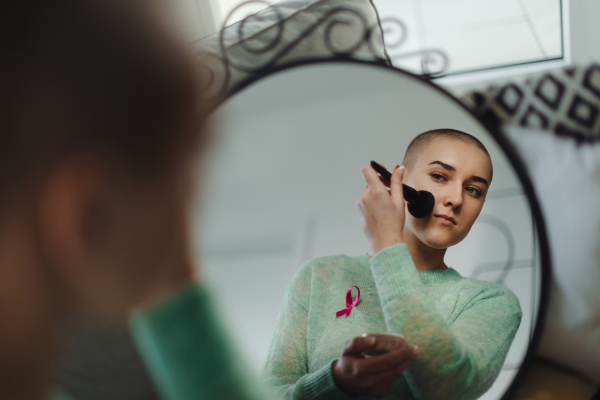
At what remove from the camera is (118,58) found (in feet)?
0.74

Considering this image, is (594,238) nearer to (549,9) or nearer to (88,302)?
(549,9)

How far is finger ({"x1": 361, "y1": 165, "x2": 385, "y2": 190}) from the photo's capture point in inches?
16.7

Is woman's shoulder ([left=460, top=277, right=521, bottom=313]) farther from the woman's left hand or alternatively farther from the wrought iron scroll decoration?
the wrought iron scroll decoration

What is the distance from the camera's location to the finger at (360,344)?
1.15 ft

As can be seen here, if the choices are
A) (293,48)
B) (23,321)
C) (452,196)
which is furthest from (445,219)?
(23,321)

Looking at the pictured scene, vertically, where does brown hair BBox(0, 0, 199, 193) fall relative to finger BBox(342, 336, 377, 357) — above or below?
above

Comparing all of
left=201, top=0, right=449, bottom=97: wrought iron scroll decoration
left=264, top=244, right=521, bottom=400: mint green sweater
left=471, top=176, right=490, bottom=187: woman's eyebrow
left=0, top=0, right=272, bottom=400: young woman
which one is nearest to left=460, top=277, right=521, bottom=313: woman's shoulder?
left=264, top=244, right=521, bottom=400: mint green sweater

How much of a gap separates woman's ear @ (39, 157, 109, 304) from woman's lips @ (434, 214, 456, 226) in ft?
1.15

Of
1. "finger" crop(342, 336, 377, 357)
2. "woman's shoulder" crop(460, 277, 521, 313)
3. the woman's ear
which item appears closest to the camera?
the woman's ear

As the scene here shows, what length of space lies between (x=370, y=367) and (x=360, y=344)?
25mm

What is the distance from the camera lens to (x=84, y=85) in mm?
223

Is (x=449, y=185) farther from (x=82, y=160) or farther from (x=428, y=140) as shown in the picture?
(x=82, y=160)

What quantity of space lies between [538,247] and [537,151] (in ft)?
0.34

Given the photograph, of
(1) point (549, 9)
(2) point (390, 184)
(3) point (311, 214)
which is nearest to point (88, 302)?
(2) point (390, 184)
